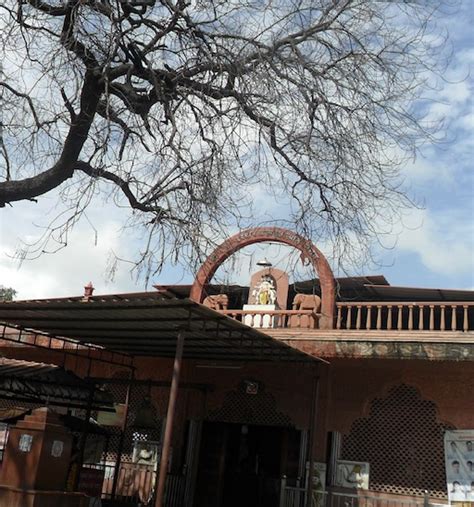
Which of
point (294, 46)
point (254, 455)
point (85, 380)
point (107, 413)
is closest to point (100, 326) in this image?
point (85, 380)

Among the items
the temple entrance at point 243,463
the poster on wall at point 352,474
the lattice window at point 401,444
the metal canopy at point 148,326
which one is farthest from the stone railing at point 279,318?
the poster on wall at point 352,474

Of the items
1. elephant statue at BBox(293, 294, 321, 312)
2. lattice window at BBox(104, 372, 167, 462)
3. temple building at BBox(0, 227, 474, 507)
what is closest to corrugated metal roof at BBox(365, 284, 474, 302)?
temple building at BBox(0, 227, 474, 507)

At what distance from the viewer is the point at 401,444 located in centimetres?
1105

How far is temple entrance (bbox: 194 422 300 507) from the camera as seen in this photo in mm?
12867

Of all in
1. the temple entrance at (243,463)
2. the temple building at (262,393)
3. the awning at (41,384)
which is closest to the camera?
the temple building at (262,393)

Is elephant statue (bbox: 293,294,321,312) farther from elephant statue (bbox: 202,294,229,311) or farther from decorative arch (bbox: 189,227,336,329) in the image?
elephant statue (bbox: 202,294,229,311)

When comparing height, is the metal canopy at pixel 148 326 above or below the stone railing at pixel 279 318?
below

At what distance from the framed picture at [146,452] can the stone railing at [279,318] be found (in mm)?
3106

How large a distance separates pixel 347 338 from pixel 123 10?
19.8ft

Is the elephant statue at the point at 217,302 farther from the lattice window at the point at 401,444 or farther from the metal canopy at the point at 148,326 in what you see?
the lattice window at the point at 401,444

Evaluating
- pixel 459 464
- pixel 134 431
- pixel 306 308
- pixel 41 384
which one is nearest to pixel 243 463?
pixel 134 431

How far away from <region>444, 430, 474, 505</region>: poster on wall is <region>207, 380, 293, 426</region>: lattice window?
→ 2.86 metres

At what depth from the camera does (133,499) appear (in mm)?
12250

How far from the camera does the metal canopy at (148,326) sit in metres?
7.71
